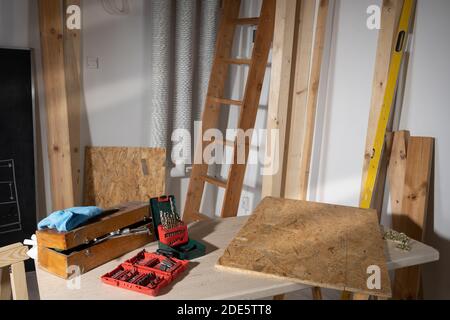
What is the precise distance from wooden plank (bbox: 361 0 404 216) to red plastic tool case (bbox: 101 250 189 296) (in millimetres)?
1288

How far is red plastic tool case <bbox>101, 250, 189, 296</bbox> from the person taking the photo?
4.20ft

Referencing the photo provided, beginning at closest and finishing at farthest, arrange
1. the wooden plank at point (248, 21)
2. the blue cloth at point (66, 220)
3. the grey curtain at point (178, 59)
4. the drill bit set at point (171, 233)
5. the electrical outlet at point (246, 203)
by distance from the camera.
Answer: the blue cloth at point (66, 220), the drill bit set at point (171, 233), the wooden plank at point (248, 21), the grey curtain at point (178, 59), the electrical outlet at point (246, 203)

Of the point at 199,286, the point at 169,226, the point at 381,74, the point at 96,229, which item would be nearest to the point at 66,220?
the point at 96,229

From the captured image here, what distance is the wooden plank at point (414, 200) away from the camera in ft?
6.67

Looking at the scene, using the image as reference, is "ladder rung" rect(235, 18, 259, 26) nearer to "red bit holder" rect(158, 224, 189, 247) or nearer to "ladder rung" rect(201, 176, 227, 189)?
"ladder rung" rect(201, 176, 227, 189)

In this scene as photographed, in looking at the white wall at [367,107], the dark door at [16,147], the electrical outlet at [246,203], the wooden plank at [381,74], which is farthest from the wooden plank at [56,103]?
the wooden plank at [381,74]

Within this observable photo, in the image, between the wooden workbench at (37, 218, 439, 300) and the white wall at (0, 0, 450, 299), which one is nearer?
the wooden workbench at (37, 218, 439, 300)

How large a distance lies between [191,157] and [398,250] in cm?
201

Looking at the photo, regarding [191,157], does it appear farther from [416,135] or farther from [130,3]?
[416,135]

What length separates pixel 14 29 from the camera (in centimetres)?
264

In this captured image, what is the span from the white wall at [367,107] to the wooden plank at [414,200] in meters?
0.06

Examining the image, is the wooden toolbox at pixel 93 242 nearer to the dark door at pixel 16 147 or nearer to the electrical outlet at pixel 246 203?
the dark door at pixel 16 147

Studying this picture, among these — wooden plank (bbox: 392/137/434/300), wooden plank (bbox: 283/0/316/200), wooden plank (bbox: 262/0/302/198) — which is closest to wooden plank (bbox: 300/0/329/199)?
wooden plank (bbox: 283/0/316/200)

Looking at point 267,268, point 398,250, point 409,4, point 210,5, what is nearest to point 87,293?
point 267,268
